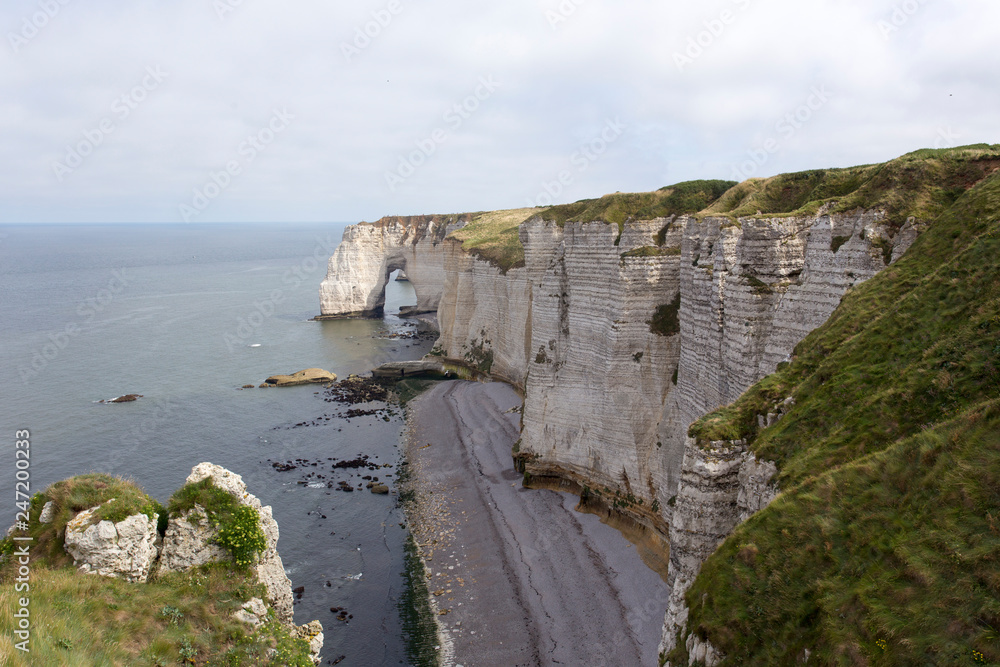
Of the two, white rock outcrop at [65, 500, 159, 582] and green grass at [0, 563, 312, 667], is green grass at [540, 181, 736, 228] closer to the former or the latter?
green grass at [0, 563, 312, 667]

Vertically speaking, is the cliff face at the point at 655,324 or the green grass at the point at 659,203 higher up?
the green grass at the point at 659,203

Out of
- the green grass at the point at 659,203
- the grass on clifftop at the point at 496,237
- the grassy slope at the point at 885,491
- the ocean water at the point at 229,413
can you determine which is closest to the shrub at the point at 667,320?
the green grass at the point at 659,203

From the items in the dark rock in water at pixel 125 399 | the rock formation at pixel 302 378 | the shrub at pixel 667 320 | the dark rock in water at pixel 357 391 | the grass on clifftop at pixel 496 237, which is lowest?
the dark rock in water at pixel 357 391

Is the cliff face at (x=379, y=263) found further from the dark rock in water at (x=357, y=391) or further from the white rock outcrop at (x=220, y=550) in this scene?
the white rock outcrop at (x=220, y=550)

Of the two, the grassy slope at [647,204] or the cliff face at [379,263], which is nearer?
the grassy slope at [647,204]

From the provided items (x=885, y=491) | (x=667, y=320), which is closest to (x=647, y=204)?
(x=667, y=320)

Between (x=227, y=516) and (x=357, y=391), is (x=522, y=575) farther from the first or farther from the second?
(x=357, y=391)

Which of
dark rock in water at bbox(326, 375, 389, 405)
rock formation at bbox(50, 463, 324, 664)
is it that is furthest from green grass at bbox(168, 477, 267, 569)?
dark rock in water at bbox(326, 375, 389, 405)

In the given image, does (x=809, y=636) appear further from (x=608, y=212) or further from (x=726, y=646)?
(x=608, y=212)
